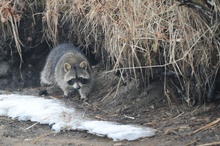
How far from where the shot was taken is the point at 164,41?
4.76 meters

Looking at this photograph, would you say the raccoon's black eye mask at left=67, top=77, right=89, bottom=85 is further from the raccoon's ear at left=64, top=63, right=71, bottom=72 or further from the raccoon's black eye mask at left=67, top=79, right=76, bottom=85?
the raccoon's ear at left=64, top=63, right=71, bottom=72

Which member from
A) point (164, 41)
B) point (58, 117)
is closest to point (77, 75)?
point (58, 117)

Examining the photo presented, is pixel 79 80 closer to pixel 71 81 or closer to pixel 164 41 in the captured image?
pixel 71 81

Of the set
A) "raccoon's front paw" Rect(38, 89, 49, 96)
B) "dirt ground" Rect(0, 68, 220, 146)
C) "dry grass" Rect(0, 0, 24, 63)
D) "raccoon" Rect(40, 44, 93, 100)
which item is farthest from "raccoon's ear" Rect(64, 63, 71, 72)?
"dirt ground" Rect(0, 68, 220, 146)

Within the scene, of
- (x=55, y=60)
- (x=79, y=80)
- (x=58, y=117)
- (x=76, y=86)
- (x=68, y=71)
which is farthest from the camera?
(x=55, y=60)

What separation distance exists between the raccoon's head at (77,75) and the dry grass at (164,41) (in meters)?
1.06

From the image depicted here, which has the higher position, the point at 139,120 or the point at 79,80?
the point at 79,80

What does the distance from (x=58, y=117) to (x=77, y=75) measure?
1.59 meters

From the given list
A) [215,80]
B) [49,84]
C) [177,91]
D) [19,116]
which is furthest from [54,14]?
[215,80]

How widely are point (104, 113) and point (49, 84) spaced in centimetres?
221

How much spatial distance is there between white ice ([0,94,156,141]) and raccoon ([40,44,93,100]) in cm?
56

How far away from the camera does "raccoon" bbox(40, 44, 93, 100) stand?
257 inches

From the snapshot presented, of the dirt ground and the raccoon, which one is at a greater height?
the raccoon

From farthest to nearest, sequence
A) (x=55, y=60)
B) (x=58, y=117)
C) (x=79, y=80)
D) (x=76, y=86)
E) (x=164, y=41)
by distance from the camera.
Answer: (x=55, y=60) → (x=79, y=80) → (x=76, y=86) → (x=58, y=117) → (x=164, y=41)
